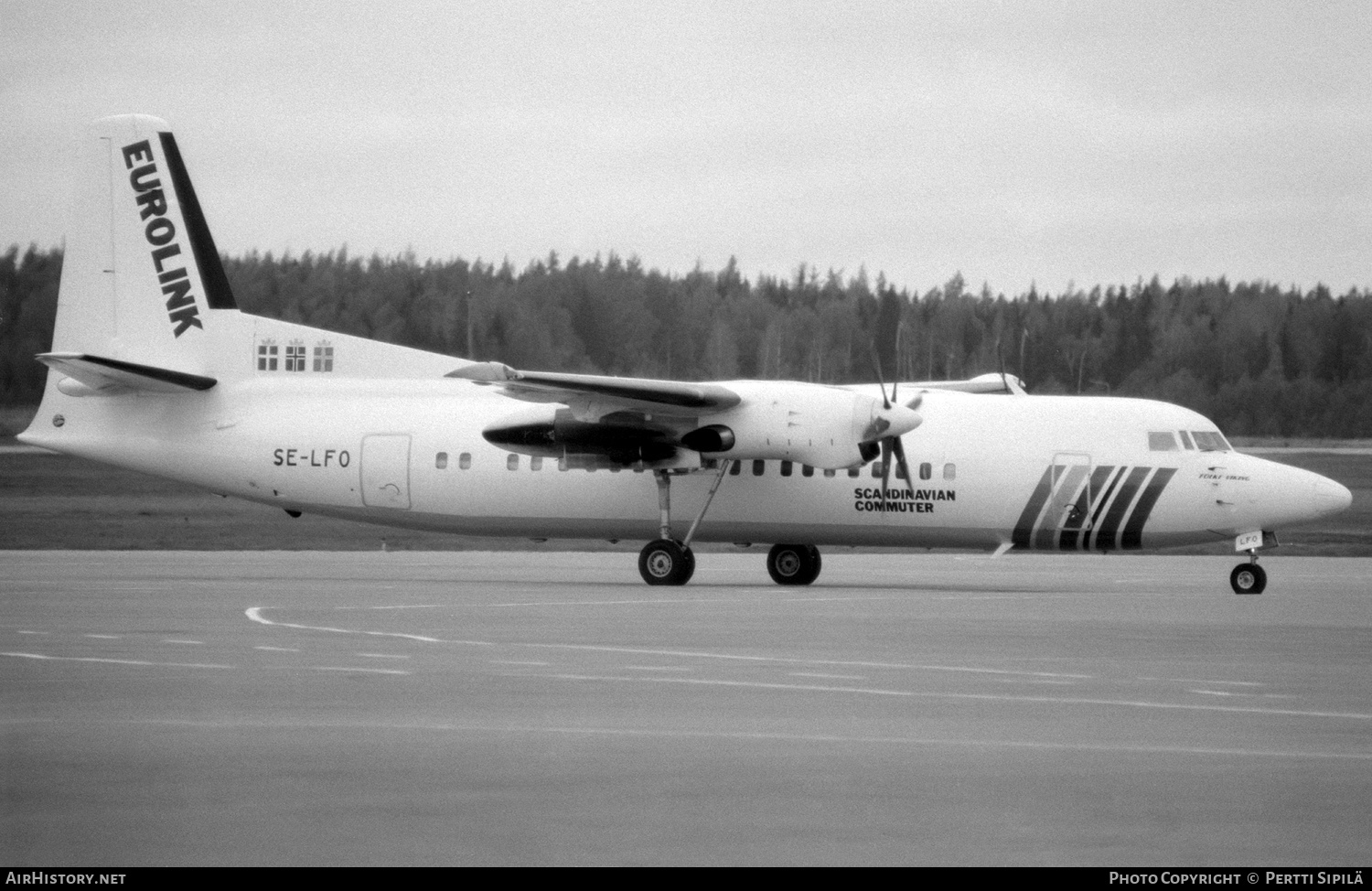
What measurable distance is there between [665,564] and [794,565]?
254cm

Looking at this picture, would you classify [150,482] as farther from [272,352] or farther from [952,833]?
[952,833]

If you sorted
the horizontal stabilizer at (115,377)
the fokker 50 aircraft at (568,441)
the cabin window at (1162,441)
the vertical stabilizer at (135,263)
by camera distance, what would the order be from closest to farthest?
the fokker 50 aircraft at (568,441) → the cabin window at (1162,441) → the horizontal stabilizer at (115,377) → the vertical stabilizer at (135,263)


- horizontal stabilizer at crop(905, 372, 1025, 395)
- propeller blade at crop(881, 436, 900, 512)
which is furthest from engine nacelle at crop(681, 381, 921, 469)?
horizontal stabilizer at crop(905, 372, 1025, 395)

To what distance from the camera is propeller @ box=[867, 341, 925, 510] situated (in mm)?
26844

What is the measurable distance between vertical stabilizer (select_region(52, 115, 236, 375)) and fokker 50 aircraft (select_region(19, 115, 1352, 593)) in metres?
0.03

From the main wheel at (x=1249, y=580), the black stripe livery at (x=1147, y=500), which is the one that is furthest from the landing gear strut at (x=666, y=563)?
the main wheel at (x=1249, y=580)

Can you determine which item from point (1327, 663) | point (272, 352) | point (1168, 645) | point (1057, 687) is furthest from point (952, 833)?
point (272, 352)

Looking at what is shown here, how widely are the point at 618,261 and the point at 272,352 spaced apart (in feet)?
74.4

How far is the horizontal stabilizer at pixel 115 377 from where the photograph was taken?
28.0m

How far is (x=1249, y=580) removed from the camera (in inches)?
1001

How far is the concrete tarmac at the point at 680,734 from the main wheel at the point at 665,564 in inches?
220

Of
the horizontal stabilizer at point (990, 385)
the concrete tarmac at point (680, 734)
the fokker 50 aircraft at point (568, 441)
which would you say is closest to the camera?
the concrete tarmac at point (680, 734)

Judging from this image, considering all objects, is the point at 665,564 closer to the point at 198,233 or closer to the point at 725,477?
the point at 725,477

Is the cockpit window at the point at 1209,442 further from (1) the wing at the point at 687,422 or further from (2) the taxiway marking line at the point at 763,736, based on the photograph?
(2) the taxiway marking line at the point at 763,736
